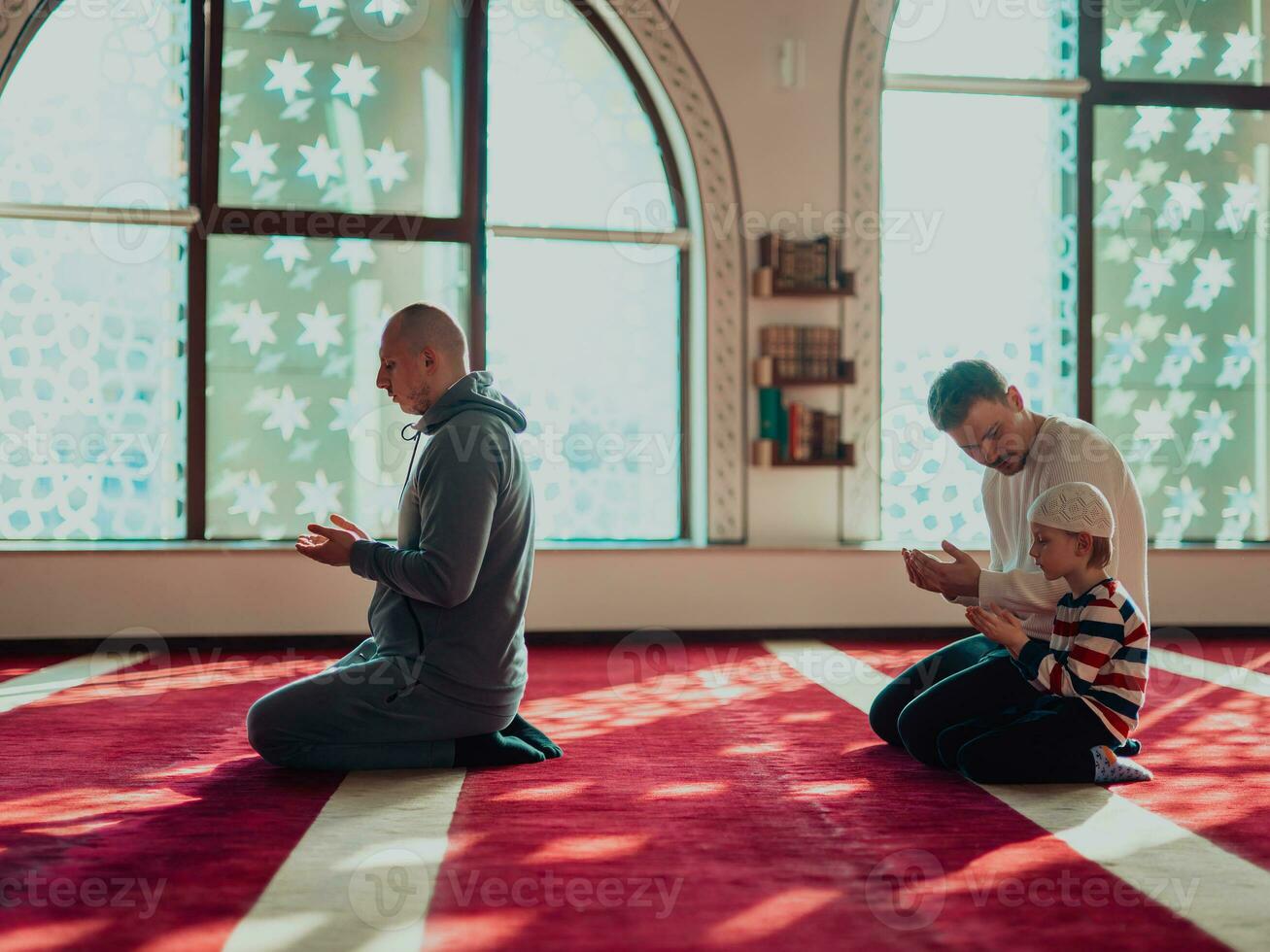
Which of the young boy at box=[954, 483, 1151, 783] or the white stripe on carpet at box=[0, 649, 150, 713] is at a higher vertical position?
the young boy at box=[954, 483, 1151, 783]

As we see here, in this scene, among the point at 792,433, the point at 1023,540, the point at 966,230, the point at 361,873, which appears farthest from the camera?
the point at 966,230

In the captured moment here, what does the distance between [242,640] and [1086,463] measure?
394 cm

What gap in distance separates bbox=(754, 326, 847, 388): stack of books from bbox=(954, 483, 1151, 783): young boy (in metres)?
3.06

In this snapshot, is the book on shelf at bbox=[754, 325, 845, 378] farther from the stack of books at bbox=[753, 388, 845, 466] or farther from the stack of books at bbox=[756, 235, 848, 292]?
the stack of books at bbox=[756, 235, 848, 292]

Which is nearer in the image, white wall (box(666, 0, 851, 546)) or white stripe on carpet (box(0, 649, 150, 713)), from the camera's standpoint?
white stripe on carpet (box(0, 649, 150, 713))

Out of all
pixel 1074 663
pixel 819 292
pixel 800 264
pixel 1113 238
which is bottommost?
pixel 1074 663

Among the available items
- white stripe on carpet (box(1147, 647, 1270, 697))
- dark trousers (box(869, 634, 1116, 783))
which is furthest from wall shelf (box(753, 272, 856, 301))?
dark trousers (box(869, 634, 1116, 783))

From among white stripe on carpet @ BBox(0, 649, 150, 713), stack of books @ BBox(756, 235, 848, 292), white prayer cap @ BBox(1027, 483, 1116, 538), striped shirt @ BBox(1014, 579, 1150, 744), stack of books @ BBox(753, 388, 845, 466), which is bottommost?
white stripe on carpet @ BBox(0, 649, 150, 713)

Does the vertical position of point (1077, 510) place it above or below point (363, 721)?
above

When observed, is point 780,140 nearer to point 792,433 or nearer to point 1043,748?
point 792,433

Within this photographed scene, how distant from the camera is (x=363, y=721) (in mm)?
2867

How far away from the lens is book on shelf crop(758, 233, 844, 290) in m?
5.84

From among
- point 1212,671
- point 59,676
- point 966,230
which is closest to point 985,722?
point 1212,671

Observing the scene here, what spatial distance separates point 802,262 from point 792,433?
0.85m
